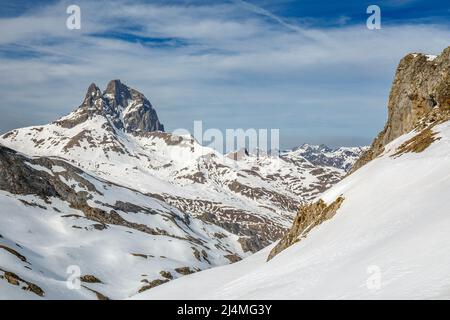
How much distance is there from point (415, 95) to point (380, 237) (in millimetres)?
35609

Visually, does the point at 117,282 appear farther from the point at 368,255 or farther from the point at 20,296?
the point at 368,255

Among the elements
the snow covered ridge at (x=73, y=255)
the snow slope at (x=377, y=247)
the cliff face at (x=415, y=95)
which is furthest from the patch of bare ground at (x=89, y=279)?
the snow slope at (x=377, y=247)

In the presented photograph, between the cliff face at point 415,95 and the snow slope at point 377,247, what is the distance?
34.7 feet

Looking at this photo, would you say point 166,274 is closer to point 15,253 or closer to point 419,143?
point 15,253

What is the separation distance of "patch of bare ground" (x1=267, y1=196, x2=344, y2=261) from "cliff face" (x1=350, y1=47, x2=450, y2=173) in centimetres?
1186

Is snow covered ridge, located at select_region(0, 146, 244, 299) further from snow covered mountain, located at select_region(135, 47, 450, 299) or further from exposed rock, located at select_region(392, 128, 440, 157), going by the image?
exposed rock, located at select_region(392, 128, 440, 157)

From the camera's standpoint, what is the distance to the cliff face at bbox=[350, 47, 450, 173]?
165 ft

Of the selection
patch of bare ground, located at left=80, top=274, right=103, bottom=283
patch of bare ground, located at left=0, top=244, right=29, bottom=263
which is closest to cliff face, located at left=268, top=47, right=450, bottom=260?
patch of bare ground, located at left=0, top=244, right=29, bottom=263

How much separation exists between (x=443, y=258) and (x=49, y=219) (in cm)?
17476

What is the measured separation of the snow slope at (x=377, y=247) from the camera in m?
18.8

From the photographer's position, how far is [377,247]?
24281 millimetres

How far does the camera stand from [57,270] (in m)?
122

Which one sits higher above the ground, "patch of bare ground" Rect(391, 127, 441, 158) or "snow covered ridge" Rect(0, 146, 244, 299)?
"patch of bare ground" Rect(391, 127, 441, 158)
